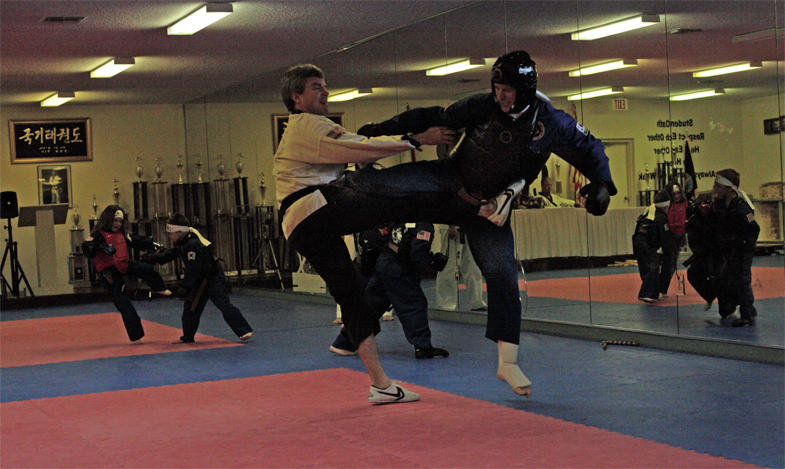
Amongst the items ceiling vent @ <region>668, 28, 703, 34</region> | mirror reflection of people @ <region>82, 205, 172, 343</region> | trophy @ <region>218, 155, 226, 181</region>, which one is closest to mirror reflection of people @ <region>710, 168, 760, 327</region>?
ceiling vent @ <region>668, 28, 703, 34</region>

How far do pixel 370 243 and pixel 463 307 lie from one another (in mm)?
2247

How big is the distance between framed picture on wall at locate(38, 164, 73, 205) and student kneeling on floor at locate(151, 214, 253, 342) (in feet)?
26.3

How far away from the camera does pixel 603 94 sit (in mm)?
6582

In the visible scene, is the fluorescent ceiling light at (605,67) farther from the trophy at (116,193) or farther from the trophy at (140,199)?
the trophy at (116,193)

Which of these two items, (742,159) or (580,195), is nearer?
(580,195)

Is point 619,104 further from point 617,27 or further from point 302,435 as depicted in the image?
point 302,435

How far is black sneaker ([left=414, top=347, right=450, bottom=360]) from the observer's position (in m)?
5.79

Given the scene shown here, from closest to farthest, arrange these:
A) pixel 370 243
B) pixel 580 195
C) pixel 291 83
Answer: pixel 580 195, pixel 291 83, pixel 370 243

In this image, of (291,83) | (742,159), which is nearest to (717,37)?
(742,159)

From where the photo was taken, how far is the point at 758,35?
5.21 metres

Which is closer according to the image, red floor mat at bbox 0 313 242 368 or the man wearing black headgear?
the man wearing black headgear

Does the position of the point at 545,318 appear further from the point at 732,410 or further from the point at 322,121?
the point at 322,121

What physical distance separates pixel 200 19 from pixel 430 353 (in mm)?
4292

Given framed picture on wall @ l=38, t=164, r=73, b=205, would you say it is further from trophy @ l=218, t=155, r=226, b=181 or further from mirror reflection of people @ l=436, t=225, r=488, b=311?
mirror reflection of people @ l=436, t=225, r=488, b=311
